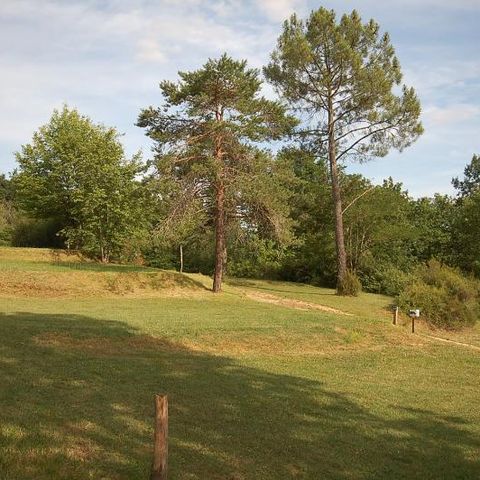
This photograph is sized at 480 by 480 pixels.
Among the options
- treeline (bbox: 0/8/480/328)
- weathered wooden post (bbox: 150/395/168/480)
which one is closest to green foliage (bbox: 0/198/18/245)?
treeline (bbox: 0/8/480/328)

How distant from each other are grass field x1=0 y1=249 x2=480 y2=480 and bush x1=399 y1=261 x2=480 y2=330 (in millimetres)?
6913

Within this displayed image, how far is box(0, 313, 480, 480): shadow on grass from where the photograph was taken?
254 inches

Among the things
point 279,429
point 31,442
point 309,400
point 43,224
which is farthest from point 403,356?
point 43,224

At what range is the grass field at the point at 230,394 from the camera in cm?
686

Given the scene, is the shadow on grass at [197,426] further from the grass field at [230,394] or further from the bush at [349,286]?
the bush at [349,286]

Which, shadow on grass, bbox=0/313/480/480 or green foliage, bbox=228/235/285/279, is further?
green foliage, bbox=228/235/285/279

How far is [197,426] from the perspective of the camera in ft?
27.6

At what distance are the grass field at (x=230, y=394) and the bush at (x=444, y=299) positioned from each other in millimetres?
6913

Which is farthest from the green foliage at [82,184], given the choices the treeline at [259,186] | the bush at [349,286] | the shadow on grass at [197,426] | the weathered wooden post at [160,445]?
the weathered wooden post at [160,445]

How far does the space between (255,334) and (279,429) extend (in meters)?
9.38

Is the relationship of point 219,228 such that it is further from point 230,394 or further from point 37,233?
point 37,233

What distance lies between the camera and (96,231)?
40.2m

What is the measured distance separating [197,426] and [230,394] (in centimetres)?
239

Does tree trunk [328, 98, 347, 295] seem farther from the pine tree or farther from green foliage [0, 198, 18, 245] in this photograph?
green foliage [0, 198, 18, 245]
